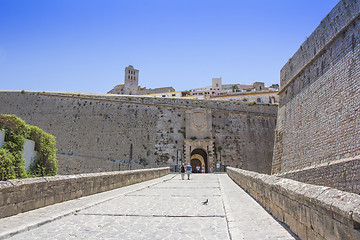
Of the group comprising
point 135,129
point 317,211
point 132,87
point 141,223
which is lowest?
point 141,223

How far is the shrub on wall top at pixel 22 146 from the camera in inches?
557

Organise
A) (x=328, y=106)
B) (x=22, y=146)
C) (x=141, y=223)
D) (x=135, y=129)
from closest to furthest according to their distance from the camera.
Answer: (x=141, y=223) < (x=328, y=106) < (x=22, y=146) < (x=135, y=129)

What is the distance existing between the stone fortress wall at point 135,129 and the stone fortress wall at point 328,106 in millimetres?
9219

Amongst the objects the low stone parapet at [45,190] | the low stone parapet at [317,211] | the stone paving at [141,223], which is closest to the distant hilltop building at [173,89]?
the low stone parapet at [45,190]

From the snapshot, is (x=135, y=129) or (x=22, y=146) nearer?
(x=22, y=146)

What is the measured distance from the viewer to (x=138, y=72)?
67.6 meters

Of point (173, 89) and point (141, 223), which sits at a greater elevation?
point (173, 89)

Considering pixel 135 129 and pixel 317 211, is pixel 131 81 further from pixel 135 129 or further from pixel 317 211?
pixel 317 211

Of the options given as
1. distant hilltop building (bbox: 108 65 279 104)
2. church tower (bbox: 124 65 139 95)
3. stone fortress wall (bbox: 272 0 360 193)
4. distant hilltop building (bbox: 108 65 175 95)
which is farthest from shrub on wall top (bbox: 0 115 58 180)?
church tower (bbox: 124 65 139 95)

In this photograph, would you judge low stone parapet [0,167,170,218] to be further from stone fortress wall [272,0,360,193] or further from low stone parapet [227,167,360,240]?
stone fortress wall [272,0,360,193]

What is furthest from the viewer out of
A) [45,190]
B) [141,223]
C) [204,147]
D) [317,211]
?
[204,147]

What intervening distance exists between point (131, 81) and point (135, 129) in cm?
4044

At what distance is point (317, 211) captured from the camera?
2867 millimetres

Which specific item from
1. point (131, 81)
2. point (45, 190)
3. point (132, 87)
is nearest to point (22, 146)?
point (45, 190)
